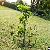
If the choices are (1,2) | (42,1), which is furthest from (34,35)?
(1,2)

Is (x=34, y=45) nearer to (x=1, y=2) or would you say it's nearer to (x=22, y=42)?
(x=22, y=42)

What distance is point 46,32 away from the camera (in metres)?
14.8

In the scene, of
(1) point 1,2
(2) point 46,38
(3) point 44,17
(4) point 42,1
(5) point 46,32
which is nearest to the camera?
(2) point 46,38

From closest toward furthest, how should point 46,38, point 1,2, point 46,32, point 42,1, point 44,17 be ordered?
point 46,38 → point 46,32 → point 44,17 → point 42,1 → point 1,2

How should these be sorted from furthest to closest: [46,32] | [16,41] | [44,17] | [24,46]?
[44,17] → [46,32] → [16,41] → [24,46]

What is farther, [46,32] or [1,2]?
[1,2]

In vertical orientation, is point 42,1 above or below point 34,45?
above

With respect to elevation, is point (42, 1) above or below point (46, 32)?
above

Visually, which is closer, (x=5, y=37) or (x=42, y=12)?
(x=5, y=37)

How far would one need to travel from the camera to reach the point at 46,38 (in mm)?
13039

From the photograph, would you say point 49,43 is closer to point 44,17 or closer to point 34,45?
point 34,45

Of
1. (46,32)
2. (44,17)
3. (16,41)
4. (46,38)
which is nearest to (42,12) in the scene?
(44,17)

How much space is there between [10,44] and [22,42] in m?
0.70

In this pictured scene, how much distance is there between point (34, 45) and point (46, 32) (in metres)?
3.45
